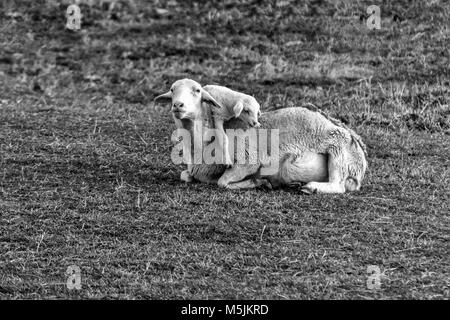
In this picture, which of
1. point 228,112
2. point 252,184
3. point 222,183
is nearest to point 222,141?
point 228,112

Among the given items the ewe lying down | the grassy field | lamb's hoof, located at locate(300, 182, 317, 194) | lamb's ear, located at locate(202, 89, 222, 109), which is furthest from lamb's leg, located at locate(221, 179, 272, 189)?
lamb's ear, located at locate(202, 89, 222, 109)

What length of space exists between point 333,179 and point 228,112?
1.30 meters

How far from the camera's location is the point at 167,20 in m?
20.6

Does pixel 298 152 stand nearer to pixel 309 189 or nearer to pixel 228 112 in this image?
pixel 309 189

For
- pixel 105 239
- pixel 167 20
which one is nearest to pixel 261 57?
pixel 167 20

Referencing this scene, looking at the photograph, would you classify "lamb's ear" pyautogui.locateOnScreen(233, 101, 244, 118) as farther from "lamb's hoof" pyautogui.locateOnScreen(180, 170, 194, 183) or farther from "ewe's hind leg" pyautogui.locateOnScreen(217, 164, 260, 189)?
"lamb's hoof" pyautogui.locateOnScreen(180, 170, 194, 183)

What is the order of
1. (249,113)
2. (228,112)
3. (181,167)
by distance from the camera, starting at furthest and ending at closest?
(181,167) → (228,112) → (249,113)

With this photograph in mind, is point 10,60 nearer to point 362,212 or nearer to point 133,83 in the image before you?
point 133,83

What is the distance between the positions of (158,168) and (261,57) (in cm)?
762

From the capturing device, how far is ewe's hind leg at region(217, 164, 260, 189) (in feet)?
32.4

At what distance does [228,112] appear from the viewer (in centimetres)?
988

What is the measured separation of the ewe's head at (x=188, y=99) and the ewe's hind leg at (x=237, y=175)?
2.26 ft

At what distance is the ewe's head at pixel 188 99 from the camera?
31.1 feet

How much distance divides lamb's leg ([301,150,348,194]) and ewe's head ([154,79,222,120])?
1270 millimetres
